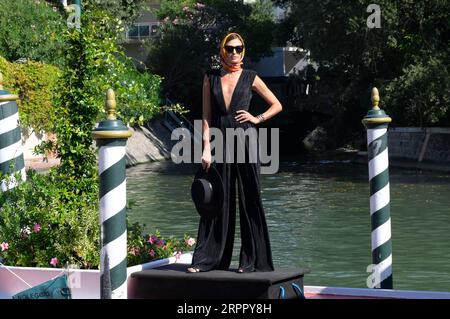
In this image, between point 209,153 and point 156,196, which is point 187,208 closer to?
point 156,196

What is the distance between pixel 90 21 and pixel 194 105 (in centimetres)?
4180

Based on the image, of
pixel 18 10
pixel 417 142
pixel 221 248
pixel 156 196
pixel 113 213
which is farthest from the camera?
pixel 18 10

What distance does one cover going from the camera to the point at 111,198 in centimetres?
773

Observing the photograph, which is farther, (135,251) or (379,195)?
(135,251)

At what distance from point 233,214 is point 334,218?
12102 mm

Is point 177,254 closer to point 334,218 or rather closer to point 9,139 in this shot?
point 9,139

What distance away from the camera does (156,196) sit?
2600 cm

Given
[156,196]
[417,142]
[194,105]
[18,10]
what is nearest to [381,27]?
[417,142]

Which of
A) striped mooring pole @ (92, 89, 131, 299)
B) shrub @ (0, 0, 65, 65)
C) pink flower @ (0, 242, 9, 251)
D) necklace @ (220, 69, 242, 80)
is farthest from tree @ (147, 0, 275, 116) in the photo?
striped mooring pole @ (92, 89, 131, 299)

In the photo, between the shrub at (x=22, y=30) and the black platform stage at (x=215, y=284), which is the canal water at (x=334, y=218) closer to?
the black platform stage at (x=215, y=284)

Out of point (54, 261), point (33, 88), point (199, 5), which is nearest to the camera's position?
point (54, 261)

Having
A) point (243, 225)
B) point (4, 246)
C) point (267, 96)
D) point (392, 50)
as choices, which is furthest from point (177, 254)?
point (392, 50)

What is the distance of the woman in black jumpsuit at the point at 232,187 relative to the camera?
8.46 m

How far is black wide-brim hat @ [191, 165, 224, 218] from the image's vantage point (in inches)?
331
